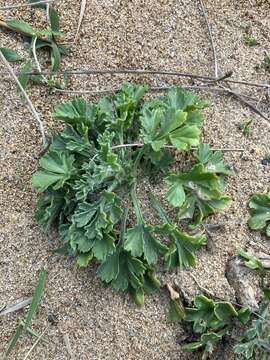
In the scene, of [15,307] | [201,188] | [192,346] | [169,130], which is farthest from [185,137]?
[15,307]

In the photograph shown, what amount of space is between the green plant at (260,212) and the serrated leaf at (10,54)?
1021 millimetres

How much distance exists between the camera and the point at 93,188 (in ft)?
6.96

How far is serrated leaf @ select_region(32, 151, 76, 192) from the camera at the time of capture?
2.10 metres

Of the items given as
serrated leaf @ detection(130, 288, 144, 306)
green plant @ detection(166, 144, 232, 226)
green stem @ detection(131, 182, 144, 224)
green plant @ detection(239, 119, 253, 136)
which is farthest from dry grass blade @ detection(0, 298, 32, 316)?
green plant @ detection(239, 119, 253, 136)

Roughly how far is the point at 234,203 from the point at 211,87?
470mm

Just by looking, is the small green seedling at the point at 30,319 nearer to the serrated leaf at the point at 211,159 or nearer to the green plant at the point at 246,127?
the serrated leaf at the point at 211,159

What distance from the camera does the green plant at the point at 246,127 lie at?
7.95 ft

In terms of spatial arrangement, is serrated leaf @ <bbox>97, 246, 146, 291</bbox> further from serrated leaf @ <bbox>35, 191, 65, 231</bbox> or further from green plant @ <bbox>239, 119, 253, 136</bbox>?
green plant @ <bbox>239, 119, 253, 136</bbox>

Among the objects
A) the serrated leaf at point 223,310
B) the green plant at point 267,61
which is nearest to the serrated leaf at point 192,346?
the serrated leaf at point 223,310

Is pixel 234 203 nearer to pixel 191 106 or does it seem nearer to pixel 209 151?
pixel 209 151

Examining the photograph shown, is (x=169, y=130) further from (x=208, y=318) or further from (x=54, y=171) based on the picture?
(x=208, y=318)

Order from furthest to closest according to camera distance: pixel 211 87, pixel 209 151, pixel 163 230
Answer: pixel 211 87, pixel 209 151, pixel 163 230

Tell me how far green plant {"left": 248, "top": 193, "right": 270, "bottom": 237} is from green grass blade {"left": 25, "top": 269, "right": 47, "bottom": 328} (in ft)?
2.49

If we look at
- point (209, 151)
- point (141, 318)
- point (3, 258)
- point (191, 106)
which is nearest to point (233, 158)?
point (209, 151)
